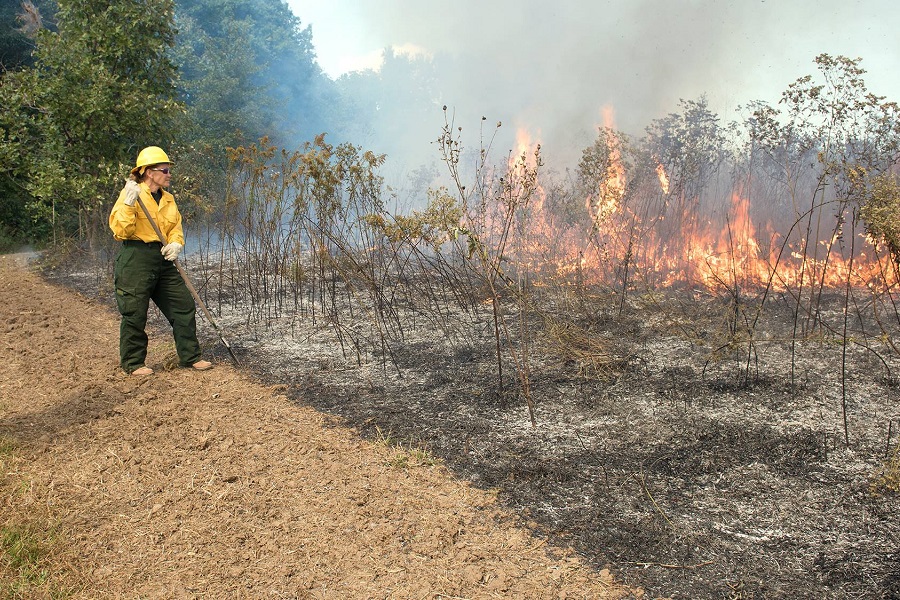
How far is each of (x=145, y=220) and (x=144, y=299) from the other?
2.04 ft

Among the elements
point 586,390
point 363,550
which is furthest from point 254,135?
point 363,550

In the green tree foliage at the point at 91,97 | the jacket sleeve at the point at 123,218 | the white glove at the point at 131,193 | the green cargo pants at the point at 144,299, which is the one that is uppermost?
the green tree foliage at the point at 91,97

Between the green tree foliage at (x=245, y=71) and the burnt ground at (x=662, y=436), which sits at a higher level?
the green tree foliage at (x=245, y=71)

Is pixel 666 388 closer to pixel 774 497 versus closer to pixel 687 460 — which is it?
pixel 687 460

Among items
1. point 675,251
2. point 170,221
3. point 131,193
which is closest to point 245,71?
point 675,251

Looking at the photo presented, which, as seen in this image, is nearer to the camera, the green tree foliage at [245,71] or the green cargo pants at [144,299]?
the green cargo pants at [144,299]

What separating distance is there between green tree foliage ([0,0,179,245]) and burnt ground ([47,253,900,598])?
186 inches

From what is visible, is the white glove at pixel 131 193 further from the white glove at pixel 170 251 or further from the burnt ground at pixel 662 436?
the burnt ground at pixel 662 436

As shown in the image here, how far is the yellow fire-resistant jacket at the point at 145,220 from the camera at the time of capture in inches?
204

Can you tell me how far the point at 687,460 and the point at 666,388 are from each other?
3.86 ft

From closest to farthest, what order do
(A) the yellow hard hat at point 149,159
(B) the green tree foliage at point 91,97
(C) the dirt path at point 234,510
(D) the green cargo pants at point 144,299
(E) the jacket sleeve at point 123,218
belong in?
(C) the dirt path at point 234,510
(E) the jacket sleeve at point 123,218
(A) the yellow hard hat at point 149,159
(D) the green cargo pants at point 144,299
(B) the green tree foliage at point 91,97

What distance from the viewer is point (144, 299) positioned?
5473 millimetres

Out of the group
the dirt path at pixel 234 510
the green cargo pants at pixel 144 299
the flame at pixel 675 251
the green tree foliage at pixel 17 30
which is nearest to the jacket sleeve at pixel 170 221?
the green cargo pants at pixel 144 299

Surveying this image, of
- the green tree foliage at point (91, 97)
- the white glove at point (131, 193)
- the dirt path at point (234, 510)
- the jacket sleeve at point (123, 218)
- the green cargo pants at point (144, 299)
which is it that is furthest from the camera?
the green tree foliage at point (91, 97)
